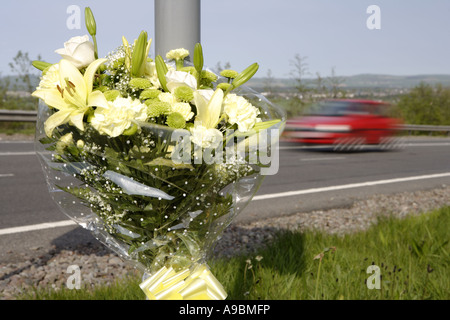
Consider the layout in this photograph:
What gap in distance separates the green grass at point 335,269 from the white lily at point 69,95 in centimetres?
158

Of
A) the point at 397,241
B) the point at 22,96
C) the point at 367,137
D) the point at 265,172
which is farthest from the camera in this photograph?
the point at 22,96

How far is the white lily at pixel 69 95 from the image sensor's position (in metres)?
1.58

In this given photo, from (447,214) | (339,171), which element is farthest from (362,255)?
(339,171)

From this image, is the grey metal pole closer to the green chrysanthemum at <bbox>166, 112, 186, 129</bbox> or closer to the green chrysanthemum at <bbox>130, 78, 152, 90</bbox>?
the green chrysanthemum at <bbox>130, 78, 152, 90</bbox>

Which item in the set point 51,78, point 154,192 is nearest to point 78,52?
point 51,78

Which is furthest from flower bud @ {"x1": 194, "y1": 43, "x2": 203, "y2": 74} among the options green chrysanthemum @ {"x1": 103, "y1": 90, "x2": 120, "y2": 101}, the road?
the road

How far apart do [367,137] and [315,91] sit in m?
5.78

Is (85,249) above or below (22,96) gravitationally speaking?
below

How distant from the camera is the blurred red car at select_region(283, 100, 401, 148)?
1398cm

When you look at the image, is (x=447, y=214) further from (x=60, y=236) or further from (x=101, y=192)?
(x=101, y=192)

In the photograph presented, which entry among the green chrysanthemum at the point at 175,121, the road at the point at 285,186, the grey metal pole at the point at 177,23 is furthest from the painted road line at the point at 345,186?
the green chrysanthemum at the point at 175,121

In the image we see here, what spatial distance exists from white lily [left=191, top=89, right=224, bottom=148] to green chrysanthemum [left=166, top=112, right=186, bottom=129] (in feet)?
0.15

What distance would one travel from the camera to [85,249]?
14.5 feet

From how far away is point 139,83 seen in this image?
5.50 ft
